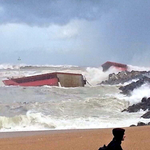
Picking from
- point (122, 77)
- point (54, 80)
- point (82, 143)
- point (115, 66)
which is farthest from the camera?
point (115, 66)

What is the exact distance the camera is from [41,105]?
2236 centimetres

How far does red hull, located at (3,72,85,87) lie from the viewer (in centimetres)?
3734

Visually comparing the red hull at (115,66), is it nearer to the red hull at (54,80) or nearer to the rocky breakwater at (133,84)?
the rocky breakwater at (133,84)

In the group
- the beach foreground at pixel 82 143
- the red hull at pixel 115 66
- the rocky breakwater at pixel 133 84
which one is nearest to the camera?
the beach foreground at pixel 82 143

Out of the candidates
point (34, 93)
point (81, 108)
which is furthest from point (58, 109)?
point (34, 93)

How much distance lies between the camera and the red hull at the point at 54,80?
37.3m

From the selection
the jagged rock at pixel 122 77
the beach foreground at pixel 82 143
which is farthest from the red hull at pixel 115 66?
the beach foreground at pixel 82 143

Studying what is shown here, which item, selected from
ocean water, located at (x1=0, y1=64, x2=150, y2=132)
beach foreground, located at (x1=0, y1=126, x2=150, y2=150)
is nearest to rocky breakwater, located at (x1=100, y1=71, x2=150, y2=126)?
ocean water, located at (x1=0, y1=64, x2=150, y2=132)

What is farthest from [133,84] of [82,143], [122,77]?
[82,143]

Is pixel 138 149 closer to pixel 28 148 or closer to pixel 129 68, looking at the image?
pixel 28 148

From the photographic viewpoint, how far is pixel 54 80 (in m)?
37.4

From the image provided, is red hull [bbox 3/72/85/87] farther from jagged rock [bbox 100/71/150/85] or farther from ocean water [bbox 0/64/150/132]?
jagged rock [bbox 100/71/150/85]

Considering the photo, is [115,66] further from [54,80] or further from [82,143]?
[82,143]

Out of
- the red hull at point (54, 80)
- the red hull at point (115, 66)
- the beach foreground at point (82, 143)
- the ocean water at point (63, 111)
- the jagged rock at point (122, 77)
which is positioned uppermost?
the red hull at point (115, 66)
